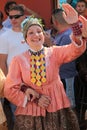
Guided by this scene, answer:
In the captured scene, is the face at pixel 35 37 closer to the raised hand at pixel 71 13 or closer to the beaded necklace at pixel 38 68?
the beaded necklace at pixel 38 68

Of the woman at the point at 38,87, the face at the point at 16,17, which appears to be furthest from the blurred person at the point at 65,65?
the woman at the point at 38,87

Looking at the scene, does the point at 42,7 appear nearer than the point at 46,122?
No

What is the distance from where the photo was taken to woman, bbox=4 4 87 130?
3617 millimetres

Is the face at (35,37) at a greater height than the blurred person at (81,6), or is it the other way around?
the face at (35,37)

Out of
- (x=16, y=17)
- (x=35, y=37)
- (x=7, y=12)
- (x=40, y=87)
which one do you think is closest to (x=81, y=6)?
(x=7, y=12)

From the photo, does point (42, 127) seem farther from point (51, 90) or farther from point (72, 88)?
point (72, 88)

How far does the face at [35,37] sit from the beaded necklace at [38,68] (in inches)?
2.5

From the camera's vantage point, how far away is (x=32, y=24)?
145 inches

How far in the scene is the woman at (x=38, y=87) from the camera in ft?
11.9

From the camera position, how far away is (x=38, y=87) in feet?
12.0

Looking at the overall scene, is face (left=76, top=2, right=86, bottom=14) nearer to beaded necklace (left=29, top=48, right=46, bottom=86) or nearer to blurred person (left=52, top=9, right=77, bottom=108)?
blurred person (left=52, top=9, right=77, bottom=108)

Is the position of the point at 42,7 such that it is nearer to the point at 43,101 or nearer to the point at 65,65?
the point at 65,65

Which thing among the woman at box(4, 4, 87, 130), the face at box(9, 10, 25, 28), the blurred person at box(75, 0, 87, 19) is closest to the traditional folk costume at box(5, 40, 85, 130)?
the woman at box(4, 4, 87, 130)

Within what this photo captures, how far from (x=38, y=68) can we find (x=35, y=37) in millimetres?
297
